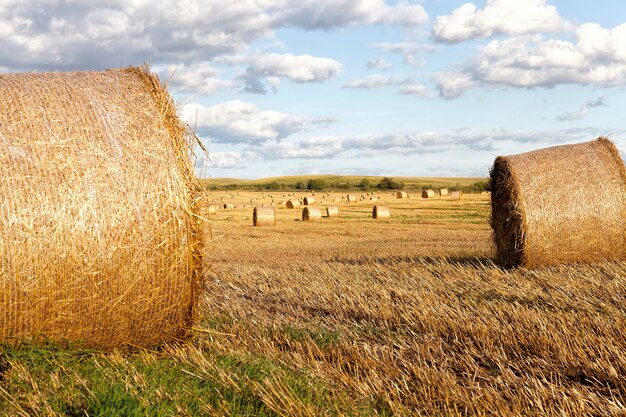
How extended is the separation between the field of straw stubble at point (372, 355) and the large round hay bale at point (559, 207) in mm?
439

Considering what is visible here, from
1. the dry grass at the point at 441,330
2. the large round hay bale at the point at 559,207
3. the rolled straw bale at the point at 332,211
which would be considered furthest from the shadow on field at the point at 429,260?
the rolled straw bale at the point at 332,211

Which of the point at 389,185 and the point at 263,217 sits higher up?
the point at 389,185

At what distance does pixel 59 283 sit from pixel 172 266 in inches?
35.4

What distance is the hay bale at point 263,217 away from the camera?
2433cm

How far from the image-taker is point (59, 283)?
5.37 metres

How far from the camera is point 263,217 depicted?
24.4 meters

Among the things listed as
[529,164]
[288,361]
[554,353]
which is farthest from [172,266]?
[529,164]

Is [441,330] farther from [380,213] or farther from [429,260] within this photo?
[380,213]

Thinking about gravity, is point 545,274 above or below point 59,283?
below

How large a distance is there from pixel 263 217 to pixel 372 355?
19199mm

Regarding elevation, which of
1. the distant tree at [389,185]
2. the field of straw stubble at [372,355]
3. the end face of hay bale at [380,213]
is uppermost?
the distant tree at [389,185]

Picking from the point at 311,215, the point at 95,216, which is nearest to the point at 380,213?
the point at 311,215

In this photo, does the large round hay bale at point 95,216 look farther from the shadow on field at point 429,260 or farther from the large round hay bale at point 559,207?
the large round hay bale at point 559,207

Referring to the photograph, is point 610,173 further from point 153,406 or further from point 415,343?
point 153,406
